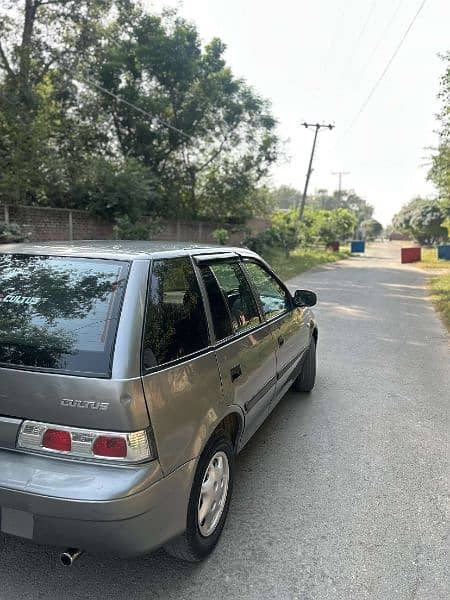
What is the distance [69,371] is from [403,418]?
3.59 metres

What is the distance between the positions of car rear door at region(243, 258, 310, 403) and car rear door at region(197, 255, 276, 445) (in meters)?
0.17

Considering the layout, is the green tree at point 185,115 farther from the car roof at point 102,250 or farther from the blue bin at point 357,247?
the car roof at point 102,250

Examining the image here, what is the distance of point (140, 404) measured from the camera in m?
2.09

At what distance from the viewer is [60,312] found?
93.8 inches

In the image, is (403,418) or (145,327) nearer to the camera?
(145,327)

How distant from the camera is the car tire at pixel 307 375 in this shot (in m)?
5.12

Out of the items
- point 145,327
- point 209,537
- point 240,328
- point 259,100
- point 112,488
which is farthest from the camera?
point 259,100

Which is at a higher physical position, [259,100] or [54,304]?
[259,100]

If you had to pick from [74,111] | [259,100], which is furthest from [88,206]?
[259,100]

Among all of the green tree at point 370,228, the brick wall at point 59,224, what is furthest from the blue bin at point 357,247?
the green tree at point 370,228

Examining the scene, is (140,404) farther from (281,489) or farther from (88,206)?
(88,206)

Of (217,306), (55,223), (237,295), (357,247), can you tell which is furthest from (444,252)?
(217,306)

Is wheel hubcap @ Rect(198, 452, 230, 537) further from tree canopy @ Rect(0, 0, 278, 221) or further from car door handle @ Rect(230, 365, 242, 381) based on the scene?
tree canopy @ Rect(0, 0, 278, 221)

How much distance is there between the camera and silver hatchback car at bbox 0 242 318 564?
2.06 m
